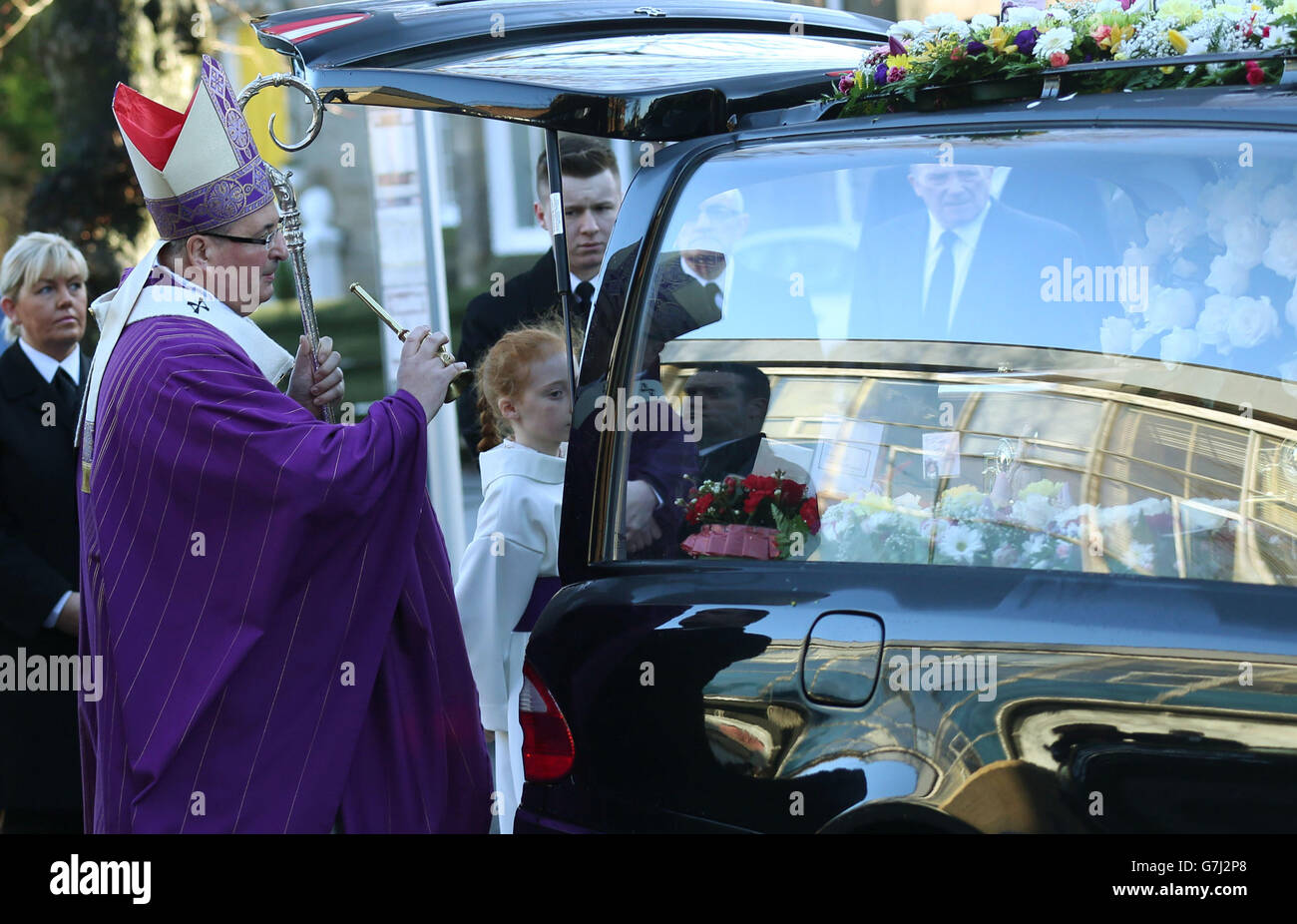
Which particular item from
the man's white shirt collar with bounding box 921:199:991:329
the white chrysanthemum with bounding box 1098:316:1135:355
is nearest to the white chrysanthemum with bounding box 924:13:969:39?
the man's white shirt collar with bounding box 921:199:991:329

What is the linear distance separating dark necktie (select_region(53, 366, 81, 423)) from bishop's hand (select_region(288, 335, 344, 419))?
1431 millimetres

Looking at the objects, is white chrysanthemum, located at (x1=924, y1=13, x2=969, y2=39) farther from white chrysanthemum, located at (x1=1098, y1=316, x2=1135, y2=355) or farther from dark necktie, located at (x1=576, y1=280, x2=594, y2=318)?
dark necktie, located at (x1=576, y1=280, x2=594, y2=318)

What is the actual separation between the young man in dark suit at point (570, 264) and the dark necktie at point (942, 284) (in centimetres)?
218

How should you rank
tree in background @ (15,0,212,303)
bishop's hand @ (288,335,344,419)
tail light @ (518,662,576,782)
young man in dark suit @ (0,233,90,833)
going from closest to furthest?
tail light @ (518,662,576,782)
bishop's hand @ (288,335,344,419)
young man in dark suit @ (0,233,90,833)
tree in background @ (15,0,212,303)

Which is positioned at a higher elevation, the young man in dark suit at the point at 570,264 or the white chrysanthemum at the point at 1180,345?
the young man in dark suit at the point at 570,264

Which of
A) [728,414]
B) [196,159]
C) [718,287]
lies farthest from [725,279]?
[196,159]

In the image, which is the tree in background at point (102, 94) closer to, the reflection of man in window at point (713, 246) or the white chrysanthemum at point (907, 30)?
the white chrysanthemum at point (907, 30)

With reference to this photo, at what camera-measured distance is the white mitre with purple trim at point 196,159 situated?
11.1 feet

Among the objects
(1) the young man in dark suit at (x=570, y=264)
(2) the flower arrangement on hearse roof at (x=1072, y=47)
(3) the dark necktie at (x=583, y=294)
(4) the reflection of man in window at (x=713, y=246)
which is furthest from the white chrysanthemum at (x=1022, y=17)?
(3) the dark necktie at (x=583, y=294)

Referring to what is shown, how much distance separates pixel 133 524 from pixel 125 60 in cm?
574

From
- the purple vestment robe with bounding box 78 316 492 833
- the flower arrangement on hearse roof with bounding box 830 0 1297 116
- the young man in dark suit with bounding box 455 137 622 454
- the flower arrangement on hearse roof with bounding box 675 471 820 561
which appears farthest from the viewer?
the young man in dark suit with bounding box 455 137 622 454

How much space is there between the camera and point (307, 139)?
3293 mm

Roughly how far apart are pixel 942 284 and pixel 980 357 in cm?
15

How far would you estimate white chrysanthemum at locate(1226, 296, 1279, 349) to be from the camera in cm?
220
